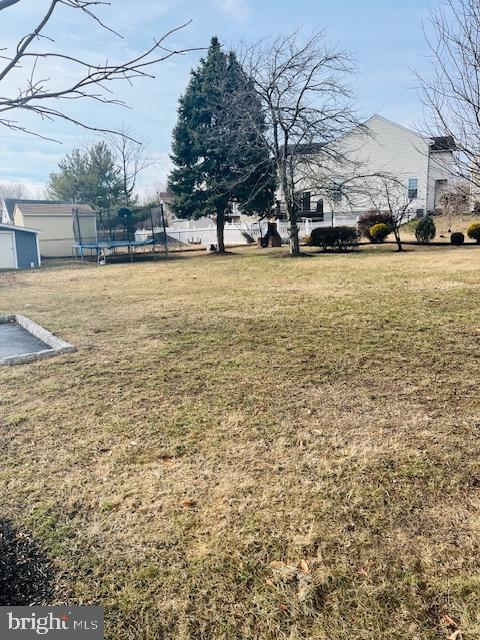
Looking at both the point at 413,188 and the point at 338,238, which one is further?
the point at 413,188

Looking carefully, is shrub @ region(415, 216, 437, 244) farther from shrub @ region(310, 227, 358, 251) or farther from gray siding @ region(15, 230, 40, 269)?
gray siding @ region(15, 230, 40, 269)

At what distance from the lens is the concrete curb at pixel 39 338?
486 cm

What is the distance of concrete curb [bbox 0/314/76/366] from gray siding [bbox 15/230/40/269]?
16440mm

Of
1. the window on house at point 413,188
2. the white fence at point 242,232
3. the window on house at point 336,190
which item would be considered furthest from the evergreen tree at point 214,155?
the window on house at point 413,188

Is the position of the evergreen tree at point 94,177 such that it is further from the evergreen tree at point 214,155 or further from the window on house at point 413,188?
the window on house at point 413,188

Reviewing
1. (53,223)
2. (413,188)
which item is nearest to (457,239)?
(413,188)

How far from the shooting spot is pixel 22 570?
1.82 metres

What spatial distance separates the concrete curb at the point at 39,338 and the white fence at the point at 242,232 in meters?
21.0

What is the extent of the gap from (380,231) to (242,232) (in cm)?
1140

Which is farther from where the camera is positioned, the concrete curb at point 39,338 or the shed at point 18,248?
the shed at point 18,248

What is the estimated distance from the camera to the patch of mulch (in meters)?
1.68

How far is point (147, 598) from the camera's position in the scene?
168cm

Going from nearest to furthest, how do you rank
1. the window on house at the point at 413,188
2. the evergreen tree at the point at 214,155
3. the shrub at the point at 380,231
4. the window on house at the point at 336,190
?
the window on house at the point at 336,190
the evergreen tree at the point at 214,155
the shrub at the point at 380,231
the window on house at the point at 413,188

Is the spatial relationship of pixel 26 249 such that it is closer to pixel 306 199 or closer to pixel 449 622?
pixel 306 199
